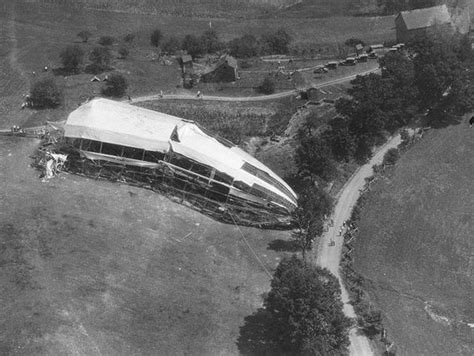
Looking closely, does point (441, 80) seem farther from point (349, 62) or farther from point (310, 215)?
point (310, 215)

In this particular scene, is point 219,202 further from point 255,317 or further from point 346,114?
point 346,114

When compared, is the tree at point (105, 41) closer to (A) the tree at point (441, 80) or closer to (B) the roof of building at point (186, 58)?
(B) the roof of building at point (186, 58)

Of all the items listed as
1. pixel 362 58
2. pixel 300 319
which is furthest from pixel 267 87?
pixel 300 319

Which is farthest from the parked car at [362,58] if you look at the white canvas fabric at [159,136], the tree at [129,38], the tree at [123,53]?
the white canvas fabric at [159,136]

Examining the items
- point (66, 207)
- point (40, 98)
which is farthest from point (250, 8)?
point (66, 207)

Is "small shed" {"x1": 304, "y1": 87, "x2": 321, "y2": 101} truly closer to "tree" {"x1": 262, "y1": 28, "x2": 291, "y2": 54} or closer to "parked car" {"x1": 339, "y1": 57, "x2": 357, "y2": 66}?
"parked car" {"x1": 339, "y1": 57, "x2": 357, "y2": 66}
